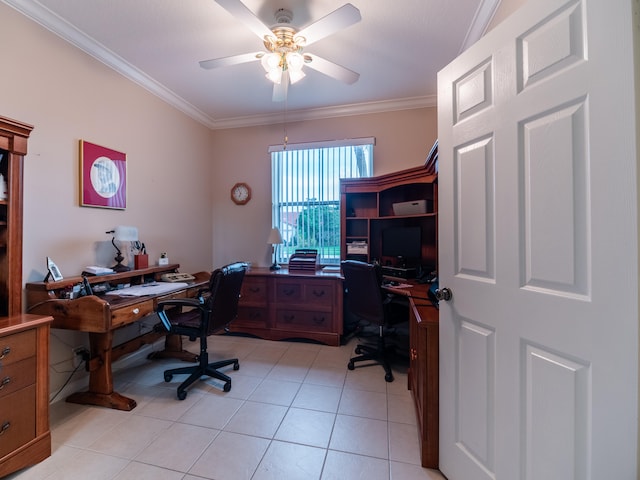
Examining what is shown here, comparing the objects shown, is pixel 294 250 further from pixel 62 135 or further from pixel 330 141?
pixel 62 135

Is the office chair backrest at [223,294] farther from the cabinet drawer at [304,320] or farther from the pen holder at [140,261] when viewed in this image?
the pen holder at [140,261]

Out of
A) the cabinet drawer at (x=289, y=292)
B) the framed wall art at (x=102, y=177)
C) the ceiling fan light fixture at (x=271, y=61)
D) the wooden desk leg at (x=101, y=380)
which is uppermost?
the ceiling fan light fixture at (x=271, y=61)

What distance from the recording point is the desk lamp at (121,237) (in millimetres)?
A: 2320

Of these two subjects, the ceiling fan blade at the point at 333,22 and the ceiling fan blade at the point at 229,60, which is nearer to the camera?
the ceiling fan blade at the point at 333,22

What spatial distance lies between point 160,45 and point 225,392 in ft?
9.24

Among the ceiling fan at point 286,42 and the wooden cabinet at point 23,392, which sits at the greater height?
the ceiling fan at point 286,42

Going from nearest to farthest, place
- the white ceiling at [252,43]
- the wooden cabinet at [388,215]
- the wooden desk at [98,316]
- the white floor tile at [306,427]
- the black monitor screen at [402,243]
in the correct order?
1. the white floor tile at [306,427]
2. the wooden desk at [98,316]
3. the white ceiling at [252,43]
4. the wooden cabinet at [388,215]
5. the black monitor screen at [402,243]

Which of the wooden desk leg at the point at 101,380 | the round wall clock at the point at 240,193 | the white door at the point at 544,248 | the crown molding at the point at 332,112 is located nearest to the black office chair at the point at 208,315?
the wooden desk leg at the point at 101,380

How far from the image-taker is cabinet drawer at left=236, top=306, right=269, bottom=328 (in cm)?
317

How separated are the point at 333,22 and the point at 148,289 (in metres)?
2.30

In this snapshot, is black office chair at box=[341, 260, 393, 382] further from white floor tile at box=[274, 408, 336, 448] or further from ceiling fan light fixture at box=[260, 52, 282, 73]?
ceiling fan light fixture at box=[260, 52, 282, 73]

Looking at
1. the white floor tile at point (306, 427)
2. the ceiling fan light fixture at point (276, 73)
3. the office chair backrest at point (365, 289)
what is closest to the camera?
the white floor tile at point (306, 427)

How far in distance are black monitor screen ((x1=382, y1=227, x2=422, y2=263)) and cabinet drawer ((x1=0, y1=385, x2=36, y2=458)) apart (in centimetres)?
291

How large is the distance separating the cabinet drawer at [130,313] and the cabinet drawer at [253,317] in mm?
1293
